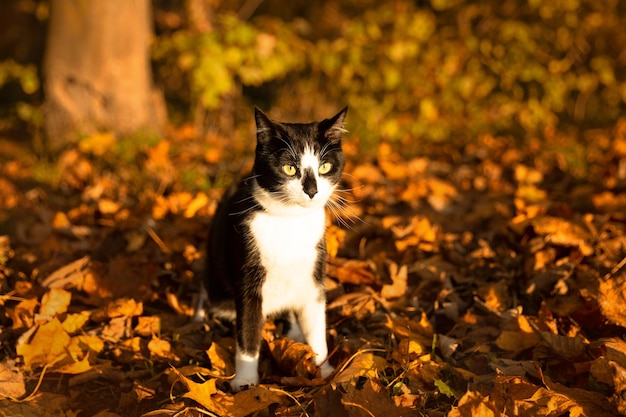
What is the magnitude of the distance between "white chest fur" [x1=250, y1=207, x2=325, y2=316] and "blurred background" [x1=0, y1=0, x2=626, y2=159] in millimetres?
3363

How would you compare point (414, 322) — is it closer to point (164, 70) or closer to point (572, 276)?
point (572, 276)

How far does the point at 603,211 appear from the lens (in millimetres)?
3693

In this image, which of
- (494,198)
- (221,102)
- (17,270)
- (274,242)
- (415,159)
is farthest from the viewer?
(221,102)

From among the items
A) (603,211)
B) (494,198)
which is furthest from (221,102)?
(603,211)

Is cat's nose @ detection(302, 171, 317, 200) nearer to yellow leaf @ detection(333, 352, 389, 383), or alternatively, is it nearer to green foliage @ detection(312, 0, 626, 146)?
yellow leaf @ detection(333, 352, 389, 383)

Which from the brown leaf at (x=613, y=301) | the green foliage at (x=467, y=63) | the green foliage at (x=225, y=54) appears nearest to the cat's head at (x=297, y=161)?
the brown leaf at (x=613, y=301)

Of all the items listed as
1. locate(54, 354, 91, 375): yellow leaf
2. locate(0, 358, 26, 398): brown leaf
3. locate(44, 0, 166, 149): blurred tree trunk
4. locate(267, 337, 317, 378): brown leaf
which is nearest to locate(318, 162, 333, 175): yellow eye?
locate(267, 337, 317, 378): brown leaf

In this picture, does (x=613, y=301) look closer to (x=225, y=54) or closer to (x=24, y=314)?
(x=24, y=314)

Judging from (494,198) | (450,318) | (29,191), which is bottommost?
(450,318)

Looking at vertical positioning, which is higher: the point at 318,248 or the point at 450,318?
the point at 318,248

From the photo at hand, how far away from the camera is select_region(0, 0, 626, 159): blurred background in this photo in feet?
18.5

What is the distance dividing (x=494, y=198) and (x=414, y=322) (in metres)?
2.06

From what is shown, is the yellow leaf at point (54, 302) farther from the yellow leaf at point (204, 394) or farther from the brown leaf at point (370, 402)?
the brown leaf at point (370, 402)

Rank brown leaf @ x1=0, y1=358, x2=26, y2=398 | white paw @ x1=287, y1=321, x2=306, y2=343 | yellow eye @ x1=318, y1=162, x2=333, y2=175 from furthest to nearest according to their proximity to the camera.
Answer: white paw @ x1=287, y1=321, x2=306, y2=343 < yellow eye @ x1=318, y1=162, x2=333, y2=175 < brown leaf @ x1=0, y1=358, x2=26, y2=398
